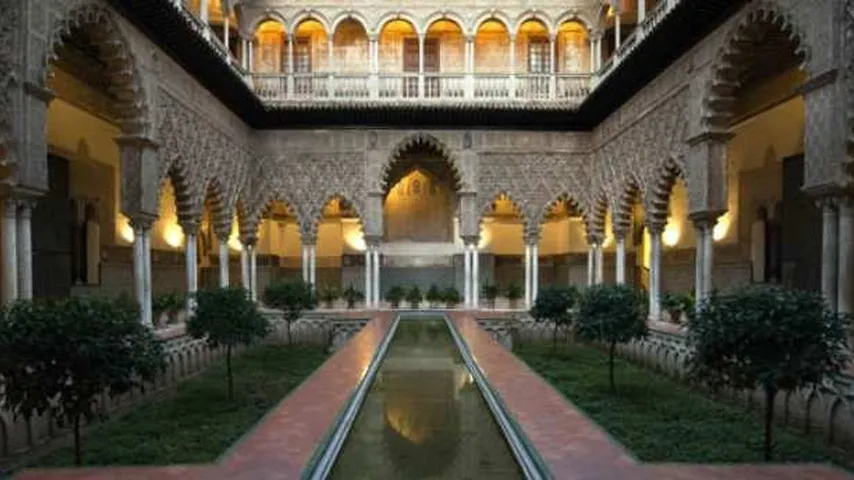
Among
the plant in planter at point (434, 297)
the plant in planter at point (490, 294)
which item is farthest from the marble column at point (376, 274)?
the plant in planter at point (490, 294)

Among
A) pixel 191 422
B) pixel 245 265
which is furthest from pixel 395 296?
pixel 191 422

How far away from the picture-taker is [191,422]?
779 centimetres

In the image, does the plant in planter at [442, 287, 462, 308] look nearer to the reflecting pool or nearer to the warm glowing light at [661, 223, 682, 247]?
the warm glowing light at [661, 223, 682, 247]

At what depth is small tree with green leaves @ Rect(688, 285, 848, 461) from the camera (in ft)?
18.8

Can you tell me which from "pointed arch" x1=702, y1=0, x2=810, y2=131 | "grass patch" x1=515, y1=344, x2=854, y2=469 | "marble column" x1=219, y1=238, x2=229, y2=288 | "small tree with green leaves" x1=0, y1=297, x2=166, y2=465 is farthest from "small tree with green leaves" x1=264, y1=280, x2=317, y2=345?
"small tree with green leaves" x1=0, y1=297, x2=166, y2=465

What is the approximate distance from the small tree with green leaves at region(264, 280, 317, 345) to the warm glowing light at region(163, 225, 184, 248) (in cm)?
616

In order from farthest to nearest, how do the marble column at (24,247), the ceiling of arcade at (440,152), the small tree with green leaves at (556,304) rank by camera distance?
the ceiling of arcade at (440,152) < the small tree with green leaves at (556,304) < the marble column at (24,247)

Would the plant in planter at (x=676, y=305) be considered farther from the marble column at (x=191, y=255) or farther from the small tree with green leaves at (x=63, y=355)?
the small tree with green leaves at (x=63, y=355)

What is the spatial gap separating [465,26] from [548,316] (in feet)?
34.9

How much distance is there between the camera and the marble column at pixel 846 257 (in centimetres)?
846

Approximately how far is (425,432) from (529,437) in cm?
113

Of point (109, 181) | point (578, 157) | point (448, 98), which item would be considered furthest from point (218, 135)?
point (578, 157)

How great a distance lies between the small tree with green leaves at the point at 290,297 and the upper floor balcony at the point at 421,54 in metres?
7.37

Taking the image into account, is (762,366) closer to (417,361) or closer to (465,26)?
(417,361)
